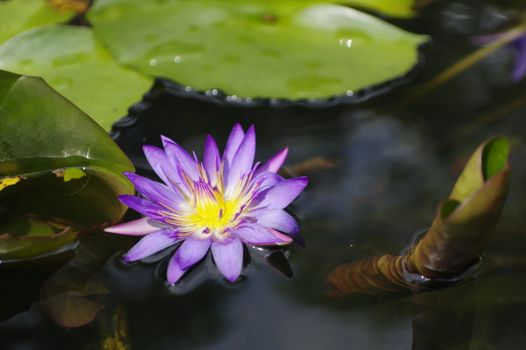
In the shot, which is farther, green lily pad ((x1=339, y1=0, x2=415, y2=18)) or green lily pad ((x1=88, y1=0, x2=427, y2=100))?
green lily pad ((x1=339, y1=0, x2=415, y2=18))

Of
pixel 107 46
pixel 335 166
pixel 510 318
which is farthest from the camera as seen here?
pixel 107 46

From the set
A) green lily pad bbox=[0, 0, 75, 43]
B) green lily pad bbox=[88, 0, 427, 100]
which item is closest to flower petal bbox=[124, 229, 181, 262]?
green lily pad bbox=[88, 0, 427, 100]

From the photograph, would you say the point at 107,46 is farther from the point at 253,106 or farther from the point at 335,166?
the point at 335,166

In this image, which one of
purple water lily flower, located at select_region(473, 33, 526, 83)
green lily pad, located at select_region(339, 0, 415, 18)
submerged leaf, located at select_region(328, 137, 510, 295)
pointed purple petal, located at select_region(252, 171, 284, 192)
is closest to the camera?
submerged leaf, located at select_region(328, 137, 510, 295)

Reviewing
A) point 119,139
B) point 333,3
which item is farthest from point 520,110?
point 119,139

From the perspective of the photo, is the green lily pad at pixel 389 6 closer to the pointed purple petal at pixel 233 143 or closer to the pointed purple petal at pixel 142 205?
the pointed purple petal at pixel 233 143

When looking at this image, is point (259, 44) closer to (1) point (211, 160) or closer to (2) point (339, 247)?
(1) point (211, 160)

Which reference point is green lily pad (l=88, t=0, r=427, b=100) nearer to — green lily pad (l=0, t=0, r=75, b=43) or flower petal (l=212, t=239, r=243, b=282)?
green lily pad (l=0, t=0, r=75, b=43)
